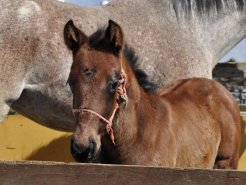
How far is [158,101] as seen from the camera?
3.70 m

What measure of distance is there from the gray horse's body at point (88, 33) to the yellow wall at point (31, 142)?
1.00 metres

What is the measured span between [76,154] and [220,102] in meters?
1.89

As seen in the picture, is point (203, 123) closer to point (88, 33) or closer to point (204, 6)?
point (88, 33)

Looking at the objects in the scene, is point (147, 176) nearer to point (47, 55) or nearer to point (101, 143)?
point (101, 143)

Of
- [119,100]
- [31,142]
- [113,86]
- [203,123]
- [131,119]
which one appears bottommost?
[31,142]

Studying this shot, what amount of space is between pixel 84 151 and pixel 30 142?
3.09 meters

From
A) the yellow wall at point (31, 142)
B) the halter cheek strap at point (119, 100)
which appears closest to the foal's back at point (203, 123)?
the halter cheek strap at point (119, 100)

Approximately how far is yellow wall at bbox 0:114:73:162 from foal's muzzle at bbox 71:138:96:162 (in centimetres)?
297

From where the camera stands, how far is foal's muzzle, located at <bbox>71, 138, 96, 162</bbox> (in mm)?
2932

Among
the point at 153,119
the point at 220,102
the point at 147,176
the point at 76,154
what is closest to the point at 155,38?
the point at 220,102

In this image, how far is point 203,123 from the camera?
411cm

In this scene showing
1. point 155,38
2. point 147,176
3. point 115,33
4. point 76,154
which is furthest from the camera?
point 155,38

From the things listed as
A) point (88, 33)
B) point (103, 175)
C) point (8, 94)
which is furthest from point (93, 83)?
point (88, 33)

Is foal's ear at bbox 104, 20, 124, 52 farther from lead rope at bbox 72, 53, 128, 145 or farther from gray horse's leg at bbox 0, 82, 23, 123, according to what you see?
gray horse's leg at bbox 0, 82, 23, 123
